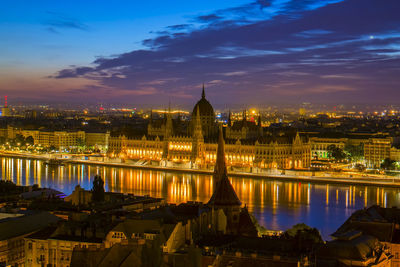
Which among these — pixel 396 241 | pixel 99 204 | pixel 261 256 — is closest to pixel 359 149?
pixel 99 204

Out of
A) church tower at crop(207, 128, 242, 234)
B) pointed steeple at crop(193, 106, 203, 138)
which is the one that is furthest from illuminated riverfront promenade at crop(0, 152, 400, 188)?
church tower at crop(207, 128, 242, 234)

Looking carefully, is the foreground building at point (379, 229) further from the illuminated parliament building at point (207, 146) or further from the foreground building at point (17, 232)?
the illuminated parliament building at point (207, 146)

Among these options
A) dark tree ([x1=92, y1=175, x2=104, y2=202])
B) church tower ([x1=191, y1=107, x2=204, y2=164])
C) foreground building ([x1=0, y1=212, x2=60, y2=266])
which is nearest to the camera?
foreground building ([x1=0, y1=212, x2=60, y2=266])

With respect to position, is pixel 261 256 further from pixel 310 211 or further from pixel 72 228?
pixel 310 211

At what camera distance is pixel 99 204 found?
81.0 ft

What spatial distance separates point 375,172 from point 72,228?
4212cm

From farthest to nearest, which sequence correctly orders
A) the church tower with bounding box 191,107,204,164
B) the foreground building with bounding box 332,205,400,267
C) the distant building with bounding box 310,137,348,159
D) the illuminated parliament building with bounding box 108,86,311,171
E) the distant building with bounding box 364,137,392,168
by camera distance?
the distant building with bounding box 310,137,348,159
the distant building with bounding box 364,137,392,168
the church tower with bounding box 191,107,204,164
the illuminated parliament building with bounding box 108,86,311,171
the foreground building with bounding box 332,205,400,267

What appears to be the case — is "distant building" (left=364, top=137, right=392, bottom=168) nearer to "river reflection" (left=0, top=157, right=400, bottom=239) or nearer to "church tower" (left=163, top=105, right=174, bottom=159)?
"river reflection" (left=0, top=157, right=400, bottom=239)

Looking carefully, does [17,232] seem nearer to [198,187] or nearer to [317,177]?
[198,187]

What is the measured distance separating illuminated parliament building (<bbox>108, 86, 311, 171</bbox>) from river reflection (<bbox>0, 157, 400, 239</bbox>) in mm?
5917

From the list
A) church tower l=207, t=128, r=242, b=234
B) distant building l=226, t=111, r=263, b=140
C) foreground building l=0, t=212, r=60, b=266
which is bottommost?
foreground building l=0, t=212, r=60, b=266

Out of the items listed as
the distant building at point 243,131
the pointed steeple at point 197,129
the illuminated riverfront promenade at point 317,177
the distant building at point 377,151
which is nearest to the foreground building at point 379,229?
the illuminated riverfront promenade at point 317,177

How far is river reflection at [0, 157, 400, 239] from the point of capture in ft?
104

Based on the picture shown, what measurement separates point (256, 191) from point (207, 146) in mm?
20387
